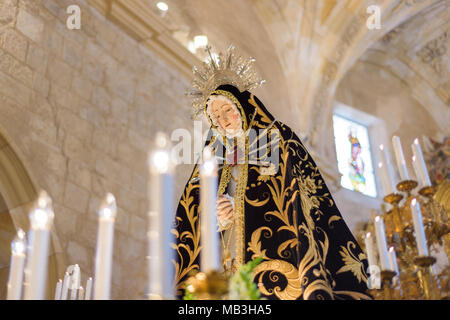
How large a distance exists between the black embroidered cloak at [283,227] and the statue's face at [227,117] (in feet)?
0.14

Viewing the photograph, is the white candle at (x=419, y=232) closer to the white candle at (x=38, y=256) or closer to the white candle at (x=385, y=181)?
the white candle at (x=385, y=181)

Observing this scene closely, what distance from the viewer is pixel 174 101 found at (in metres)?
6.80

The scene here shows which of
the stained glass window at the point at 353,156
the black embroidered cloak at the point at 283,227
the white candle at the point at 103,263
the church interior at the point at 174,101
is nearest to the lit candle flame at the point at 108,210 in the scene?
the white candle at the point at 103,263

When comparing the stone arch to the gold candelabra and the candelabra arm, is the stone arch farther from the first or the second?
the candelabra arm

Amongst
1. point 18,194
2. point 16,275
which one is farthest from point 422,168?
point 18,194

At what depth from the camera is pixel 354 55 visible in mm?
9695

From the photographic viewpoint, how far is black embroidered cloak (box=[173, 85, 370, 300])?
108 inches

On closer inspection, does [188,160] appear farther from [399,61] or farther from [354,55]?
[399,61]

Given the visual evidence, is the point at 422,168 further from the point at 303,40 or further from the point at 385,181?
the point at 303,40

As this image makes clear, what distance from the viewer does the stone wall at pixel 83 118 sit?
4.87m

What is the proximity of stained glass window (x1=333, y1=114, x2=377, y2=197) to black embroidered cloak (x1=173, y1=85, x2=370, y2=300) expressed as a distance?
265 inches

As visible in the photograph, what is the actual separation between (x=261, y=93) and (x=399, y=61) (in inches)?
162

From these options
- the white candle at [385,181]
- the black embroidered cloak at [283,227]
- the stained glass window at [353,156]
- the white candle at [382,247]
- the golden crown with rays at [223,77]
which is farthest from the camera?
the stained glass window at [353,156]

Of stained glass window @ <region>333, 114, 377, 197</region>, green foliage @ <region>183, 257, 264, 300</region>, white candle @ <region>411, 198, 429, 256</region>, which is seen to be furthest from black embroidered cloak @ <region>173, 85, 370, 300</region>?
stained glass window @ <region>333, 114, 377, 197</region>
